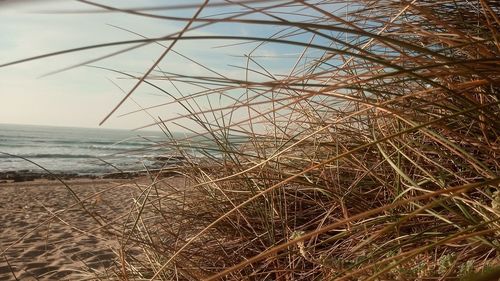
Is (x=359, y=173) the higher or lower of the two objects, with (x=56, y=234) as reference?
higher

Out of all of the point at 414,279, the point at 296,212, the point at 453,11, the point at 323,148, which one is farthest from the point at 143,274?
the point at 453,11

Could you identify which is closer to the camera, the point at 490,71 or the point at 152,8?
the point at 152,8

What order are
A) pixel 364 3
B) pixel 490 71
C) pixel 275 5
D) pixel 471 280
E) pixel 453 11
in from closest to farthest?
pixel 471 280 → pixel 275 5 → pixel 490 71 → pixel 453 11 → pixel 364 3

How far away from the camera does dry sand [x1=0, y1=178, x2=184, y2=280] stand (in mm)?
1489

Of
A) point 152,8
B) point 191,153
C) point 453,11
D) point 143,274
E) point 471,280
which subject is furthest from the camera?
point 191,153

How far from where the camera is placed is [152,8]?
1.55 feet

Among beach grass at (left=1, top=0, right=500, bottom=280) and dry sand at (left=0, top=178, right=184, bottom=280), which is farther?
dry sand at (left=0, top=178, right=184, bottom=280)

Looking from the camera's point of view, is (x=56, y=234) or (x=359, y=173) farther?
(x=56, y=234)

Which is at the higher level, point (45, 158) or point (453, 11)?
point (453, 11)

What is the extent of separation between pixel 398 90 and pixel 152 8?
98cm

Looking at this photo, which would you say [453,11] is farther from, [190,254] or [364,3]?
[190,254]

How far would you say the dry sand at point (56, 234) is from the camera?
1489 mm

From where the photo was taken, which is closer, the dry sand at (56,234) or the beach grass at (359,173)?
the beach grass at (359,173)

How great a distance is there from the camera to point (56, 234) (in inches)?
191
